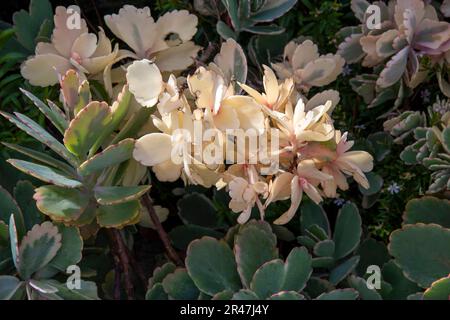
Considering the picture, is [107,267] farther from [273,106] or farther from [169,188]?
[273,106]

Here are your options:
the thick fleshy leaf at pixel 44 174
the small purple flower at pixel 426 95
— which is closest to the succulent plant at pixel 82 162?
the thick fleshy leaf at pixel 44 174

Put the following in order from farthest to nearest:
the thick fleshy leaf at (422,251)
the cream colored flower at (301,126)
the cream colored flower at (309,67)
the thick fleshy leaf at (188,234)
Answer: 1. the thick fleshy leaf at (188,234)
2. the cream colored flower at (309,67)
3. the thick fleshy leaf at (422,251)
4. the cream colored flower at (301,126)

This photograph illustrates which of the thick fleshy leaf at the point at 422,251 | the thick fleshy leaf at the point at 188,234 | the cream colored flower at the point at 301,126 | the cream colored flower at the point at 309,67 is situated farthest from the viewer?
the thick fleshy leaf at the point at 188,234

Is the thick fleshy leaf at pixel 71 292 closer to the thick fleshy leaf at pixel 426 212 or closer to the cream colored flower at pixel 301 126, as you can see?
the cream colored flower at pixel 301 126

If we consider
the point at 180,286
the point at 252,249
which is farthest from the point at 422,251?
the point at 180,286

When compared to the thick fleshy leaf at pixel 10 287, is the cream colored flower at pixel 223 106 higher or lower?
higher

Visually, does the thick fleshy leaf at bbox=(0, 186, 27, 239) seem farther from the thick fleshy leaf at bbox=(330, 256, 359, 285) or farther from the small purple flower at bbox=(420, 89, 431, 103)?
the small purple flower at bbox=(420, 89, 431, 103)
